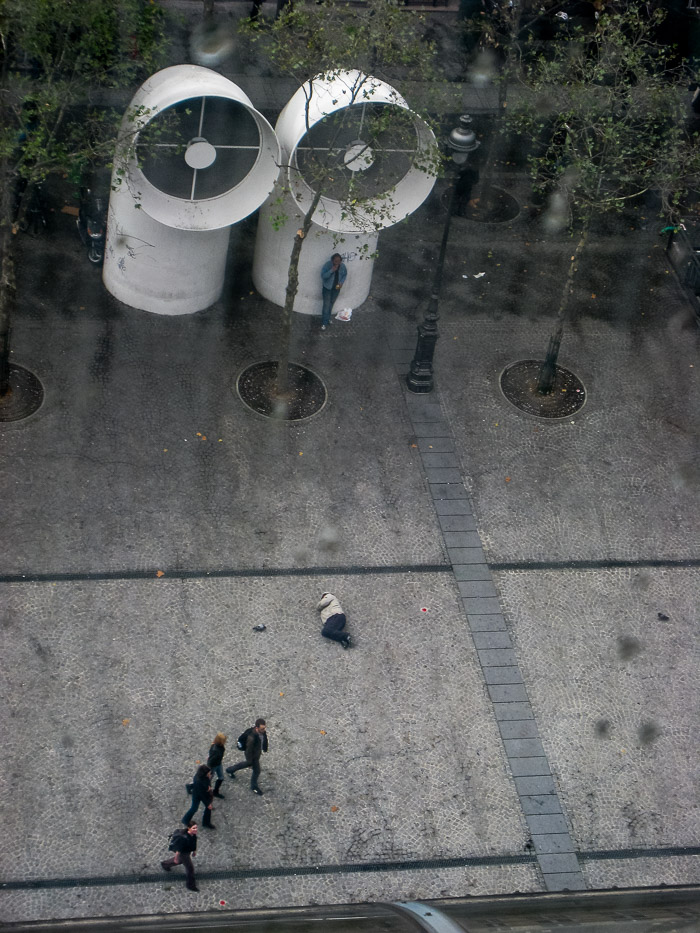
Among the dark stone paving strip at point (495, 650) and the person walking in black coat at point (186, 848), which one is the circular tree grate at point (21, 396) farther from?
the person walking in black coat at point (186, 848)

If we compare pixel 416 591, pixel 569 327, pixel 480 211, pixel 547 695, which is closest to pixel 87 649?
pixel 416 591

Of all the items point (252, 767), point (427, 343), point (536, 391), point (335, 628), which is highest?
point (427, 343)

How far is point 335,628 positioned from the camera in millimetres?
14047

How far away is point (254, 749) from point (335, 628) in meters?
2.46

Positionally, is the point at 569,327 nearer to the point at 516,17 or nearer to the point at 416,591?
the point at 516,17

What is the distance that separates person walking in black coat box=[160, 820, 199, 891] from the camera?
11.0 meters

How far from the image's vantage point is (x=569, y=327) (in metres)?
19.8

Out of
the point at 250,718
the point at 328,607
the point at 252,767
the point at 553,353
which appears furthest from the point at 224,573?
the point at 553,353

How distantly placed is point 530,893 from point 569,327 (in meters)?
10.8

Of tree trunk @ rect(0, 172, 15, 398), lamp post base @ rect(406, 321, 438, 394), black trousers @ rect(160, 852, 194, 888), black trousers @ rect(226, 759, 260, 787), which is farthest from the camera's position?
lamp post base @ rect(406, 321, 438, 394)

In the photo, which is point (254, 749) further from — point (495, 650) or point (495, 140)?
point (495, 140)

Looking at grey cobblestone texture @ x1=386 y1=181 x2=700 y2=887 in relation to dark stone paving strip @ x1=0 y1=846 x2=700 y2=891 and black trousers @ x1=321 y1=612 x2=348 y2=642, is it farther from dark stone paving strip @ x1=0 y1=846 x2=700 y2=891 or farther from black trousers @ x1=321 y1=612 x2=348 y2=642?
black trousers @ x1=321 y1=612 x2=348 y2=642

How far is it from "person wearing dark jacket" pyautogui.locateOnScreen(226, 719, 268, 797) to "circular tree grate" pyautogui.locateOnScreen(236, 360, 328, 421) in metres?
6.30

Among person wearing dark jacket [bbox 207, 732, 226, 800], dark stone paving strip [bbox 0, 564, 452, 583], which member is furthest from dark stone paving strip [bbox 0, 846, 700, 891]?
dark stone paving strip [bbox 0, 564, 452, 583]
